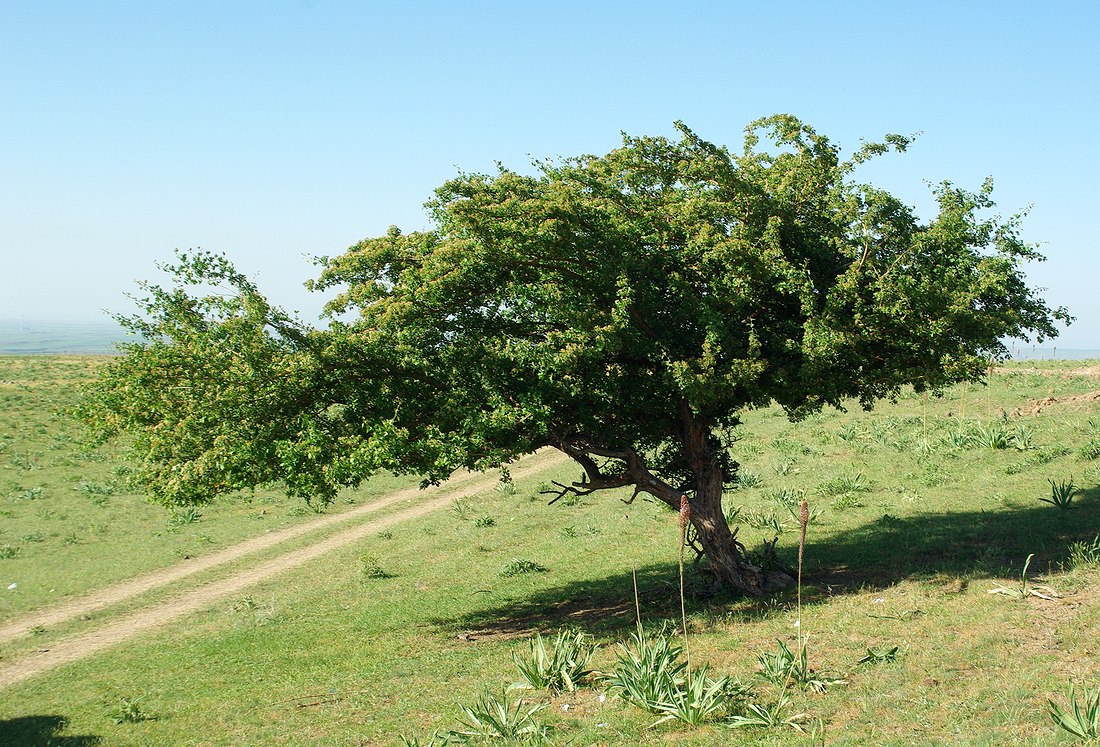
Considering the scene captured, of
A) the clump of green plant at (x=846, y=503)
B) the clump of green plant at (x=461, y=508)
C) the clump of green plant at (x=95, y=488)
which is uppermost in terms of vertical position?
the clump of green plant at (x=95, y=488)

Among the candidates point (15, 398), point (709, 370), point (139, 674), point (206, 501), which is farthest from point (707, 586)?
point (15, 398)

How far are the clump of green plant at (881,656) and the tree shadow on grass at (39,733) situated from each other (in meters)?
10.4

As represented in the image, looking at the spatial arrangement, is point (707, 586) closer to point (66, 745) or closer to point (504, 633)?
point (504, 633)

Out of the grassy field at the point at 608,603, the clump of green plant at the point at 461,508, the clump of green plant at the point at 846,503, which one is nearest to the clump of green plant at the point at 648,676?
the grassy field at the point at 608,603

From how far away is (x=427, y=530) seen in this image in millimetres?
26250

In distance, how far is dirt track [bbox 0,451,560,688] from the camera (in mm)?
16891

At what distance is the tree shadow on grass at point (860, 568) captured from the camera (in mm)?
14758

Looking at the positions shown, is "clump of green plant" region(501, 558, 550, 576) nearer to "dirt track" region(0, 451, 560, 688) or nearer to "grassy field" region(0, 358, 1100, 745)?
"grassy field" region(0, 358, 1100, 745)

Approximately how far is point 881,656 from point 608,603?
22.8 ft

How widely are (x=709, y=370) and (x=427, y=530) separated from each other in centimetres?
1555

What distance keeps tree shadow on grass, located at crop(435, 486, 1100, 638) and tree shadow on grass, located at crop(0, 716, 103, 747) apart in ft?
21.2

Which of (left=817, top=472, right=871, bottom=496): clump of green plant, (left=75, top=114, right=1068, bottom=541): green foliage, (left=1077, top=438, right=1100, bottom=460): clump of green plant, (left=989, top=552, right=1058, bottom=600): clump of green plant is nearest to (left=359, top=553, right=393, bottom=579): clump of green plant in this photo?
(left=75, top=114, right=1068, bottom=541): green foliage

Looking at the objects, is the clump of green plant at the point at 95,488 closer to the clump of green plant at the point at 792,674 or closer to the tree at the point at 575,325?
the tree at the point at 575,325

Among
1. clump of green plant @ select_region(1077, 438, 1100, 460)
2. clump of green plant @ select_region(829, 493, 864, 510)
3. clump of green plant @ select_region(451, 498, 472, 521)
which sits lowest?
clump of green plant @ select_region(829, 493, 864, 510)
